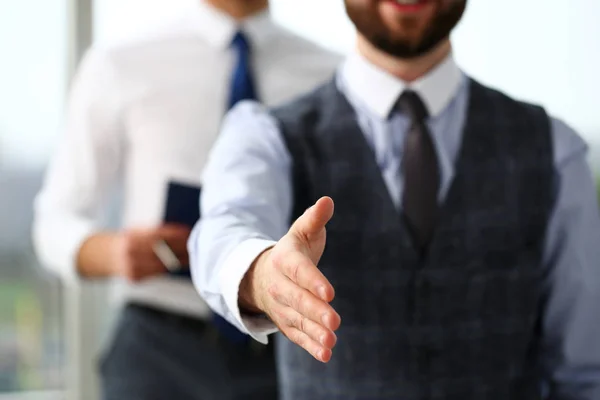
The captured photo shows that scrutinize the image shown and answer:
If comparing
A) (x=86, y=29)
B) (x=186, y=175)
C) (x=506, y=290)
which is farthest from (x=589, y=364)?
(x=86, y=29)

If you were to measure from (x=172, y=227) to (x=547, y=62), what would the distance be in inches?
23.1

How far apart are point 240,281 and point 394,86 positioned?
21 centimetres

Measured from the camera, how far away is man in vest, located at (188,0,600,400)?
0.61 m

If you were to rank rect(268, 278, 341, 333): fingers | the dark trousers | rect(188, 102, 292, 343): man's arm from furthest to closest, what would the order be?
the dark trousers, rect(188, 102, 292, 343): man's arm, rect(268, 278, 341, 333): fingers

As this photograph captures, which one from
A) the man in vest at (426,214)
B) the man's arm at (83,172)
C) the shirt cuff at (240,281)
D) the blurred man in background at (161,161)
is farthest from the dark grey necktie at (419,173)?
the man's arm at (83,172)

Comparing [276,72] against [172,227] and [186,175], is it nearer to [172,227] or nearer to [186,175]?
[186,175]

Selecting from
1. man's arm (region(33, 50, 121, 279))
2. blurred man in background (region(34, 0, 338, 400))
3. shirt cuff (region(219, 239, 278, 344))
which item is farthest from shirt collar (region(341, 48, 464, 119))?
man's arm (region(33, 50, 121, 279))

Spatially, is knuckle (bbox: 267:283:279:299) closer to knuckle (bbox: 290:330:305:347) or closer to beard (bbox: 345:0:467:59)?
knuckle (bbox: 290:330:305:347)

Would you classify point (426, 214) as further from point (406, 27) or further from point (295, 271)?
point (295, 271)

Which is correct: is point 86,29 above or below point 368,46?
below

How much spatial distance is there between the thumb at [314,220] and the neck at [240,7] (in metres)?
0.58

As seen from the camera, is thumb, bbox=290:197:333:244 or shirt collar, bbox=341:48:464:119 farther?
shirt collar, bbox=341:48:464:119

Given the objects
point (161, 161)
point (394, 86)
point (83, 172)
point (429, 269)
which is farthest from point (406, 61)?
point (83, 172)

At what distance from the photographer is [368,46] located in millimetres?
633
